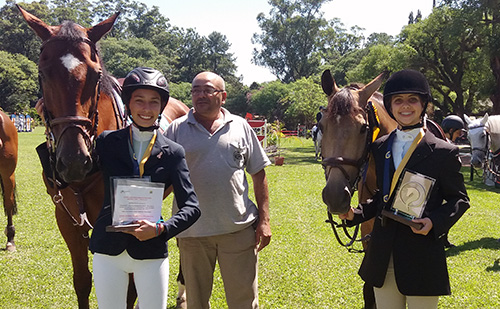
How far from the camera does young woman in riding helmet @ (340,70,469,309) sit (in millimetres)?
2100

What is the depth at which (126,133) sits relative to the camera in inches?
85.9

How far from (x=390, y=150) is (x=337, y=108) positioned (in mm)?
436

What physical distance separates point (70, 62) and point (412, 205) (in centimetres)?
226

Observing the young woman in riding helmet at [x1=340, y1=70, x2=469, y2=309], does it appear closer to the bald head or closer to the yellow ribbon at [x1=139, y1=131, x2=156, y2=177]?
the bald head

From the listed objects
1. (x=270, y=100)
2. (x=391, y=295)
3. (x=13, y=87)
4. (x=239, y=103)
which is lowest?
(x=391, y=295)

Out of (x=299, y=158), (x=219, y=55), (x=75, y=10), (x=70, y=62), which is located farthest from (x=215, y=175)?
(x=75, y=10)

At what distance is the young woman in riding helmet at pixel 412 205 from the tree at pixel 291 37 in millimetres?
59189

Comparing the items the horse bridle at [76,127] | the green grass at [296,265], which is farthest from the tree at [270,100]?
the horse bridle at [76,127]

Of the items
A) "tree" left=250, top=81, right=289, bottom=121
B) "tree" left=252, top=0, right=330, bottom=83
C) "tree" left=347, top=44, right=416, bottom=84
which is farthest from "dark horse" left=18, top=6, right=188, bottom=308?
"tree" left=252, top=0, right=330, bottom=83

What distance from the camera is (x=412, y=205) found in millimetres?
2057

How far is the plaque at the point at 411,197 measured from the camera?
202 cm

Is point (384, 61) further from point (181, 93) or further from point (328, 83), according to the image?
point (181, 93)

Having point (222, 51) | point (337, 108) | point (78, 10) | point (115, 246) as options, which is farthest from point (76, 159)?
point (78, 10)

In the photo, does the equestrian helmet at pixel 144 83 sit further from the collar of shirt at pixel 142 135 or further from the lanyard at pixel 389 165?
the lanyard at pixel 389 165
